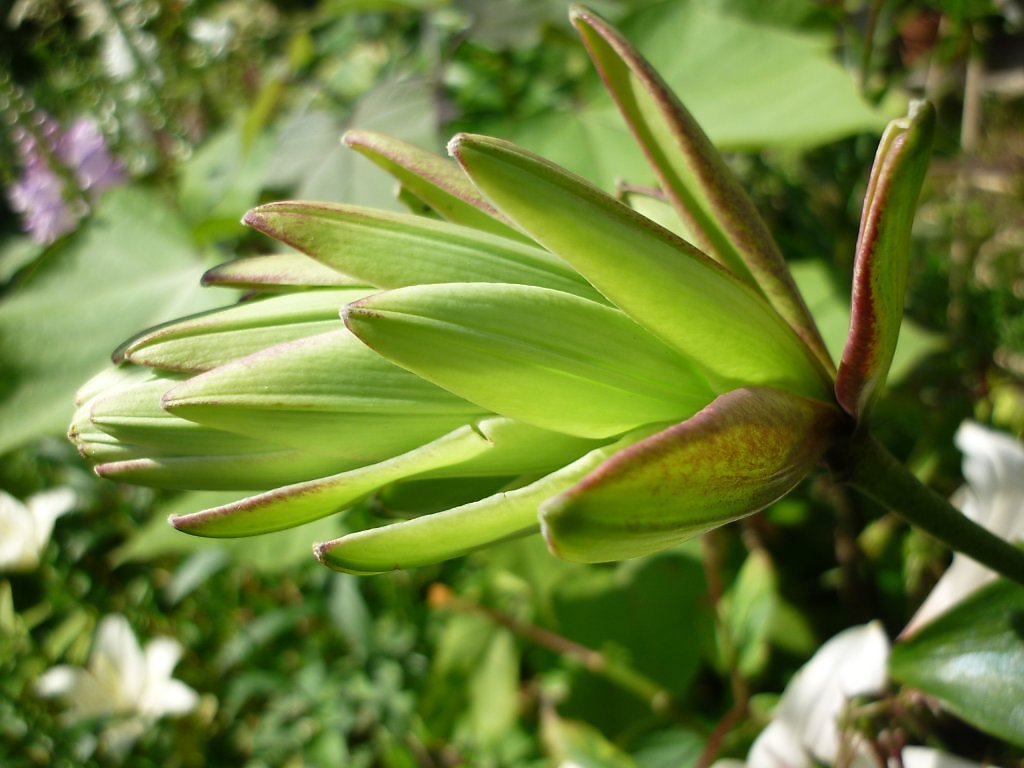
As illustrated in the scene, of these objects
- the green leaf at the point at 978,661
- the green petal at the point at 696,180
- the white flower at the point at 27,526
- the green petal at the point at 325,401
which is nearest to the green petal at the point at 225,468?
the green petal at the point at 325,401

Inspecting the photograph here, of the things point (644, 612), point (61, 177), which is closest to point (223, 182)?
point (61, 177)

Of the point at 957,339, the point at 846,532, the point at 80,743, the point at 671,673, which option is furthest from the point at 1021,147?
the point at 80,743

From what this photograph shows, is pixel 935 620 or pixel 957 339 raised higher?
pixel 935 620

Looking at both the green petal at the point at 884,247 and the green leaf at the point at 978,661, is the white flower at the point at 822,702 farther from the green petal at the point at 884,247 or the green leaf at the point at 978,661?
the green petal at the point at 884,247

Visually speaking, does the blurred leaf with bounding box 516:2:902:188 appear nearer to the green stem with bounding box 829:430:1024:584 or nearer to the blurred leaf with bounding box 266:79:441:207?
the blurred leaf with bounding box 266:79:441:207

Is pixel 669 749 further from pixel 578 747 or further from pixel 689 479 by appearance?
pixel 689 479

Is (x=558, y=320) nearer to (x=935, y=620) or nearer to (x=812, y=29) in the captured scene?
(x=935, y=620)
